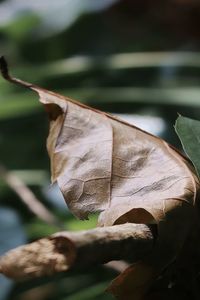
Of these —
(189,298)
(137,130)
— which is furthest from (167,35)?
(189,298)


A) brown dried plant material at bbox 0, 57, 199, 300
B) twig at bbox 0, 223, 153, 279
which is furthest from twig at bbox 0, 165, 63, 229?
twig at bbox 0, 223, 153, 279

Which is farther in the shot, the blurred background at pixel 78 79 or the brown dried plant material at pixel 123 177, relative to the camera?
the blurred background at pixel 78 79

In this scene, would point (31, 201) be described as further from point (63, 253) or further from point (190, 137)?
point (63, 253)

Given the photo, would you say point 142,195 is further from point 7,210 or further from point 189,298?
point 7,210

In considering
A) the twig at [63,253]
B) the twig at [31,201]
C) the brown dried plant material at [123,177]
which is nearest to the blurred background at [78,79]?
the twig at [31,201]

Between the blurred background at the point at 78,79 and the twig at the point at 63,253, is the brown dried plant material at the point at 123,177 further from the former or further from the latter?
the blurred background at the point at 78,79
